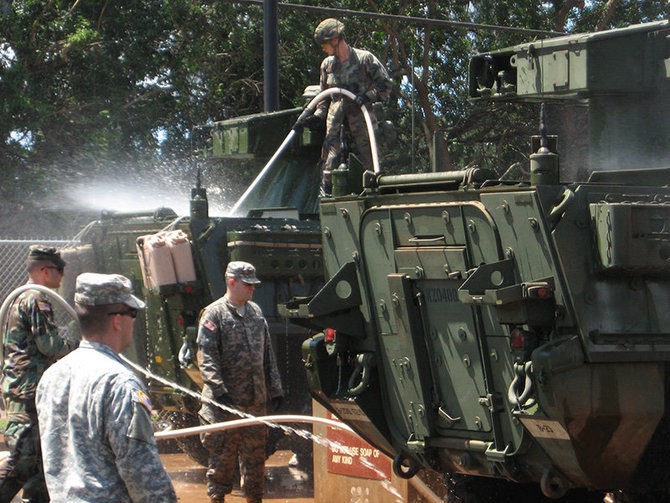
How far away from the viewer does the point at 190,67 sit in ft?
67.9

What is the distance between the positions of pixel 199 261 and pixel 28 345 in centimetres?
302

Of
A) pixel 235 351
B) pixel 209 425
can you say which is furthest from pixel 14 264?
pixel 209 425

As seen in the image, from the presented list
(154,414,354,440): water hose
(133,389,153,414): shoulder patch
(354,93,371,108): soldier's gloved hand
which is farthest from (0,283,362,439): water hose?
(354,93,371,108): soldier's gloved hand

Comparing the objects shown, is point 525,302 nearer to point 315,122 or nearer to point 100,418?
point 100,418

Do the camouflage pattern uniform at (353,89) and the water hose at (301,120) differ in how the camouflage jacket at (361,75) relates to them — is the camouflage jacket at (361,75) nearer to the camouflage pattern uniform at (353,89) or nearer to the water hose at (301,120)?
the camouflage pattern uniform at (353,89)

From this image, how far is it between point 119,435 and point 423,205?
3.26 meters

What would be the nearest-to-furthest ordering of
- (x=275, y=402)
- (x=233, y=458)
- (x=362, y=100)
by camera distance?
1. (x=233, y=458)
2. (x=275, y=402)
3. (x=362, y=100)

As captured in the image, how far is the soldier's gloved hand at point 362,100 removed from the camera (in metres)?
11.7

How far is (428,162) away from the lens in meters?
21.2

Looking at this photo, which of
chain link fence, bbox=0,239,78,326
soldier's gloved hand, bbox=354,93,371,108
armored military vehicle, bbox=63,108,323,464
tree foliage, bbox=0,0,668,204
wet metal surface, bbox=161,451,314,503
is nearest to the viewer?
wet metal surface, bbox=161,451,314,503

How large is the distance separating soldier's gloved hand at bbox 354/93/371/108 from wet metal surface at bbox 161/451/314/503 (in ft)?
10.5

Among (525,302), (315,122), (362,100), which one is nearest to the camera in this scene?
(525,302)

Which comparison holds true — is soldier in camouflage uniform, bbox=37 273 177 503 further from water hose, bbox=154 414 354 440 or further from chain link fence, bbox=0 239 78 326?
chain link fence, bbox=0 239 78 326

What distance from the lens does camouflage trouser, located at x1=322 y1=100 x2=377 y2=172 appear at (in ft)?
39.2
